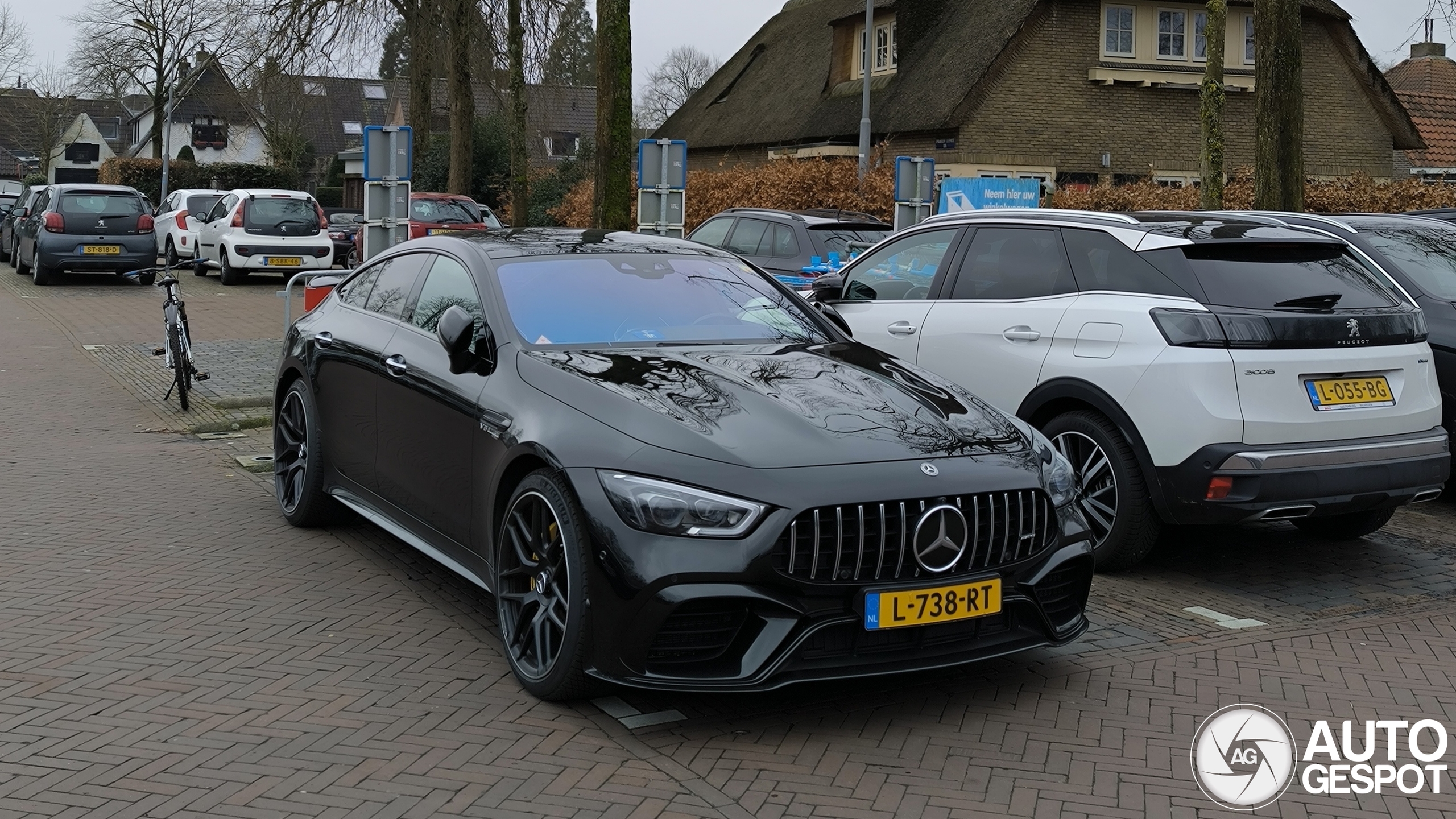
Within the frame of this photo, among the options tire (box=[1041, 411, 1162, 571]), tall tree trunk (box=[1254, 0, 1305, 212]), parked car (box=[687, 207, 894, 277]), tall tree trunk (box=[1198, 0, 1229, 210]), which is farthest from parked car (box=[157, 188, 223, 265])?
tire (box=[1041, 411, 1162, 571])

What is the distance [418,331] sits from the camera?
6129 millimetres

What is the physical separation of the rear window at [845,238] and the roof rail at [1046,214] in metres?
6.11

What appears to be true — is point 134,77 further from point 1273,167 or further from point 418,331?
point 418,331

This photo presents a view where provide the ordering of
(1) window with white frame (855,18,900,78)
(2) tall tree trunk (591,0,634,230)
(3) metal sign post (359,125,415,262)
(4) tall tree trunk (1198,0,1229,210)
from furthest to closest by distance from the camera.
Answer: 1. (1) window with white frame (855,18,900,78)
2. (2) tall tree trunk (591,0,634,230)
3. (4) tall tree trunk (1198,0,1229,210)
4. (3) metal sign post (359,125,415,262)

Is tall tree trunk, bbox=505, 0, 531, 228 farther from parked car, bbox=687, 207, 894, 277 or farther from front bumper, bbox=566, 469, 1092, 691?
front bumper, bbox=566, 469, 1092, 691

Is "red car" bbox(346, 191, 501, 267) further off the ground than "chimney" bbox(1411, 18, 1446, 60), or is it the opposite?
"chimney" bbox(1411, 18, 1446, 60)

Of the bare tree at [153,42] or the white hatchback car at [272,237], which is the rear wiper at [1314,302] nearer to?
the white hatchback car at [272,237]

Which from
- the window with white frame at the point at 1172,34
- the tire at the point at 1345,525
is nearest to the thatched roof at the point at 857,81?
the window with white frame at the point at 1172,34

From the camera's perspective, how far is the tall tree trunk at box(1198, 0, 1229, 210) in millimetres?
14828

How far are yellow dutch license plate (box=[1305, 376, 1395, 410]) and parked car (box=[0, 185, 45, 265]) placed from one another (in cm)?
2497

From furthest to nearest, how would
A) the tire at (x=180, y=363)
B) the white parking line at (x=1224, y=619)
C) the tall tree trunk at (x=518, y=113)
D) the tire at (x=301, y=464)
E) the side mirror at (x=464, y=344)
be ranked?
the tall tree trunk at (x=518, y=113) < the tire at (x=180, y=363) < the tire at (x=301, y=464) < the white parking line at (x=1224, y=619) < the side mirror at (x=464, y=344)

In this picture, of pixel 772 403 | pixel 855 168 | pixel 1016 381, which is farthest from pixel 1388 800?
pixel 855 168

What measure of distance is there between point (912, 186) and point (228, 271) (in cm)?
1388

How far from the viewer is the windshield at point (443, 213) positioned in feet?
84.3
